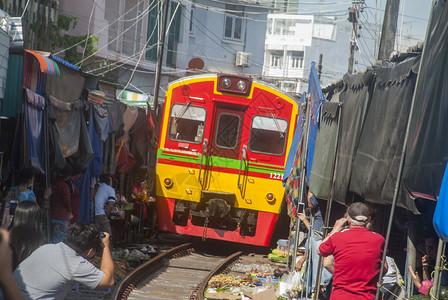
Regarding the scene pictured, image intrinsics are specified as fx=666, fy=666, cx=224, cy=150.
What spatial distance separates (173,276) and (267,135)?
3.71 m

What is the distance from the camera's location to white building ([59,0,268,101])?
2159 cm

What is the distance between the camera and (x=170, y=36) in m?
27.9

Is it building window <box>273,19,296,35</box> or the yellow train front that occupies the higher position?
building window <box>273,19,296,35</box>

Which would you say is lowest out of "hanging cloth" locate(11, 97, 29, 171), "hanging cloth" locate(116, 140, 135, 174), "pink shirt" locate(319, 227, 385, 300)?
"hanging cloth" locate(116, 140, 135, 174)

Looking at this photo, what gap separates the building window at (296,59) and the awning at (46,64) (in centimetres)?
5217

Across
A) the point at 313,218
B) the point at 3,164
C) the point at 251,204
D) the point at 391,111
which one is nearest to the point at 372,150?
the point at 391,111

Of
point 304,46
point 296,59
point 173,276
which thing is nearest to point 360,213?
point 173,276

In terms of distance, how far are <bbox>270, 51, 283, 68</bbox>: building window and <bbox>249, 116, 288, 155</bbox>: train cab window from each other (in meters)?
47.5

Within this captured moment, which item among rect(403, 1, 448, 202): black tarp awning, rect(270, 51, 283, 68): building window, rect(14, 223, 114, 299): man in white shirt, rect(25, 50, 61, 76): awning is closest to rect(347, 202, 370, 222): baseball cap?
rect(403, 1, 448, 202): black tarp awning

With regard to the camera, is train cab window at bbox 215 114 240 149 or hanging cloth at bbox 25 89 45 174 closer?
hanging cloth at bbox 25 89 45 174

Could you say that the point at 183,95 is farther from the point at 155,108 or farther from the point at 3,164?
the point at 3,164

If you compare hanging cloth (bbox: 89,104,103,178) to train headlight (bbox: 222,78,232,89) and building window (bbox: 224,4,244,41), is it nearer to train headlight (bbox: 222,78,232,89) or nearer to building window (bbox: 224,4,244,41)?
train headlight (bbox: 222,78,232,89)

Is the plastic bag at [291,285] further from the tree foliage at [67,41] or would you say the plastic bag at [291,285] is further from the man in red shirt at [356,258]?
the tree foliage at [67,41]

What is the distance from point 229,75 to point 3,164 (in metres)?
6.24
